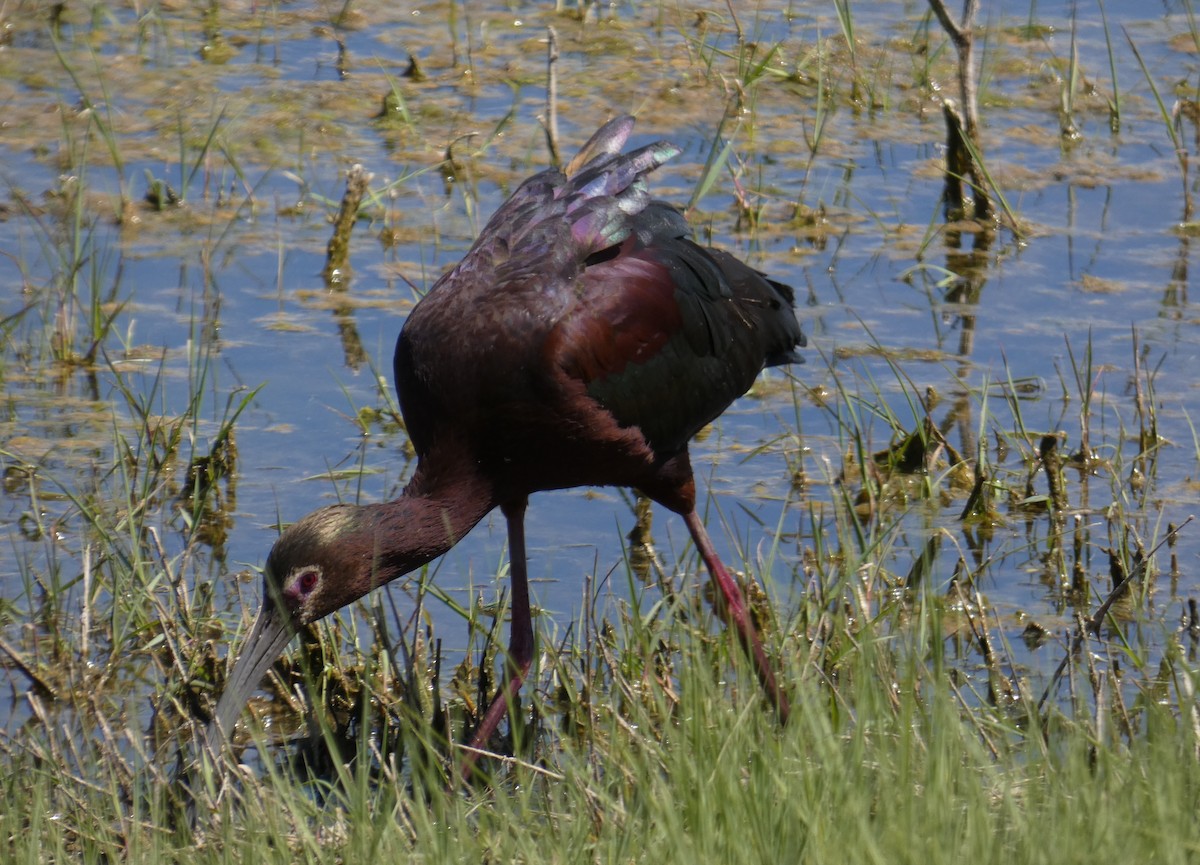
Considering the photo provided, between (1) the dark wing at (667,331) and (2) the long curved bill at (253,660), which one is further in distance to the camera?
(1) the dark wing at (667,331)

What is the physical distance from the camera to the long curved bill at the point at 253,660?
3.86 metres

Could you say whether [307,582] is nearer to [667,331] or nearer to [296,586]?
[296,586]

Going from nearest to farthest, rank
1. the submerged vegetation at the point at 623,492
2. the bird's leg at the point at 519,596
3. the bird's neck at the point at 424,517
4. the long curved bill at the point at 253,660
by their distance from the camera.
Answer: the submerged vegetation at the point at 623,492
the long curved bill at the point at 253,660
the bird's neck at the point at 424,517
the bird's leg at the point at 519,596

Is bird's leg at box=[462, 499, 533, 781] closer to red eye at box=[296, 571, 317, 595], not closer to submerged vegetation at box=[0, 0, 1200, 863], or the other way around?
submerged vegetation at box=[0, 0, 1200, 863]

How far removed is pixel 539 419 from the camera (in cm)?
415

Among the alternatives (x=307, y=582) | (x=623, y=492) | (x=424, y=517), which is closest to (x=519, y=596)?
(x=424, y=517)

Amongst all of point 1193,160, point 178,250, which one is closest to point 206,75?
point 178,250

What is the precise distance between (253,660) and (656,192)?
11.6ft

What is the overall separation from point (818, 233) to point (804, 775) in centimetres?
412

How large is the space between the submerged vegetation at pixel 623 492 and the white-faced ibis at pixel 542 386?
0.19 meters

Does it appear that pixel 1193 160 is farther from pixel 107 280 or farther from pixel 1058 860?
pixel 1058 860

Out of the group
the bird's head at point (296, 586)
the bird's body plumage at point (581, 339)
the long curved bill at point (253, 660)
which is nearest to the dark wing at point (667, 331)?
the bird's body plumage at point (581, 339)

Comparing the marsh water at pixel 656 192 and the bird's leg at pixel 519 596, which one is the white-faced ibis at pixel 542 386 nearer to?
the bird's leg at pixel 519 596

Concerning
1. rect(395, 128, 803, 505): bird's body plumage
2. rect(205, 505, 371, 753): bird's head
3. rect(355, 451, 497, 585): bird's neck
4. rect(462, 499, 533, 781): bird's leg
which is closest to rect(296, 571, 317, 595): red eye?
rect(205, 505, 371, 753): bird's head
